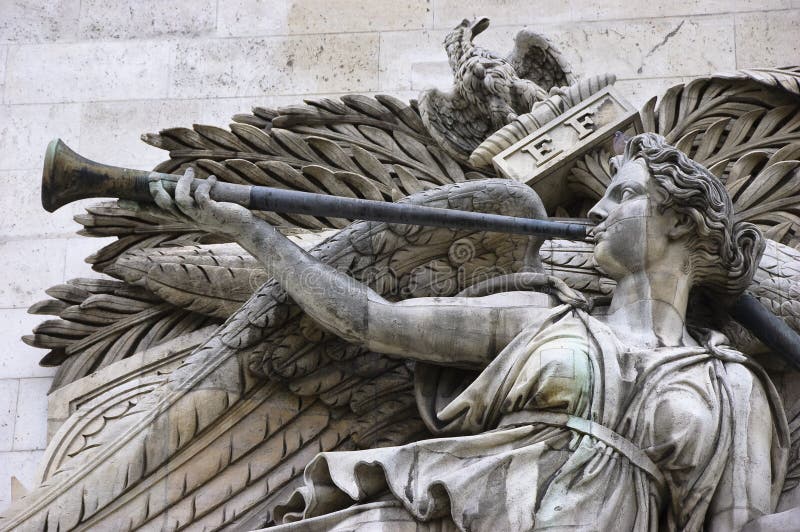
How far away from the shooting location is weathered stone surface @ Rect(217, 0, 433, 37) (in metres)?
7.45

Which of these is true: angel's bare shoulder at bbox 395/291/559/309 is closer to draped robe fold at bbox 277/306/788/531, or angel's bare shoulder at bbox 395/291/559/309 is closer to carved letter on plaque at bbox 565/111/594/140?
draped robe fold at bbox 277/306/788/531

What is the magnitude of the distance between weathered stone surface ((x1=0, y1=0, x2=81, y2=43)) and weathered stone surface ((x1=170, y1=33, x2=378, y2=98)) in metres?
0.49

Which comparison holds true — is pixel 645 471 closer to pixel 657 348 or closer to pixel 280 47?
pixel 657 348

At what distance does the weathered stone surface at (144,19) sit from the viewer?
7510mm

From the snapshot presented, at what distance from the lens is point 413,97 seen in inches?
285

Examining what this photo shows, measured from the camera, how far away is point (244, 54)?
742cm

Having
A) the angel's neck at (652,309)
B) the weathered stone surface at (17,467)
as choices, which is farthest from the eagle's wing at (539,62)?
the weathered stone surface at (17,467)

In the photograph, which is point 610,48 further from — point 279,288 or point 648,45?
point 279,288

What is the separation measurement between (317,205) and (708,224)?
125cm

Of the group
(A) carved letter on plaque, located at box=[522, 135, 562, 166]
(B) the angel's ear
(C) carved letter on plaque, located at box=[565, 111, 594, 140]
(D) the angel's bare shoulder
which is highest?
(C) carved letter on plaque, located at box=[565, 111, 594, 140]

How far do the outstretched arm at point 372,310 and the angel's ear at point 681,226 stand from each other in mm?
516

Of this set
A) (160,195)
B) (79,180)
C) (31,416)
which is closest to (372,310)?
(160,195)

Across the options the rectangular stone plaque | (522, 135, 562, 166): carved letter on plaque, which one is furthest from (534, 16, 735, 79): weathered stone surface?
(522, 135, 562, 166): carved letter on plaque

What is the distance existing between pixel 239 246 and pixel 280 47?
1.25 metres
